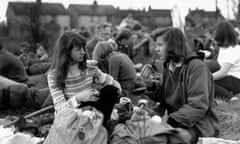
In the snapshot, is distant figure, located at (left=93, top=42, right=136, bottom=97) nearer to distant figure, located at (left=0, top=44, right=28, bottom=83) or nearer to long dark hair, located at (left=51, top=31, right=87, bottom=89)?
distant figure, located at (left=0, top=44, right=28, bottom=83)

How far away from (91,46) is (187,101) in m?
5.07

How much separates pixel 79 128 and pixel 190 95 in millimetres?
1012

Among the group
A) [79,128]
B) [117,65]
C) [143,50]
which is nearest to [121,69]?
[117,65]

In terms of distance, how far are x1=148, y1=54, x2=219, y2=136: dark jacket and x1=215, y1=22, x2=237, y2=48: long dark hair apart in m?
2.55

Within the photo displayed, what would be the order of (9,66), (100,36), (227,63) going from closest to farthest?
(227,63) < (9,66) < (100,36)

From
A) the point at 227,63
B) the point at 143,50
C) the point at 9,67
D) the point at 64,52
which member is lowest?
the point at 143,50

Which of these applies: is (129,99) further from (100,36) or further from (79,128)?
(100,36)

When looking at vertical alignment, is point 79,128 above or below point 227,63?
above

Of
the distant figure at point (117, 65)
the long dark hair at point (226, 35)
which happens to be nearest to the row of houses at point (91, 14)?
the long dark hair at point (226, 35)

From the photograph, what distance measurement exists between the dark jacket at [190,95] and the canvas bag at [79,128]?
642mm

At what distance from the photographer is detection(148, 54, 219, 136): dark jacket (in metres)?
3.03

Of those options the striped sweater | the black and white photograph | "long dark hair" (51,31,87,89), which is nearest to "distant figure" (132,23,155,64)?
the black and white photograph

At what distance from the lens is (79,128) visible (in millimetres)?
2902

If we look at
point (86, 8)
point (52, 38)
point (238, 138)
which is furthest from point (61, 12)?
point (238, 138)
